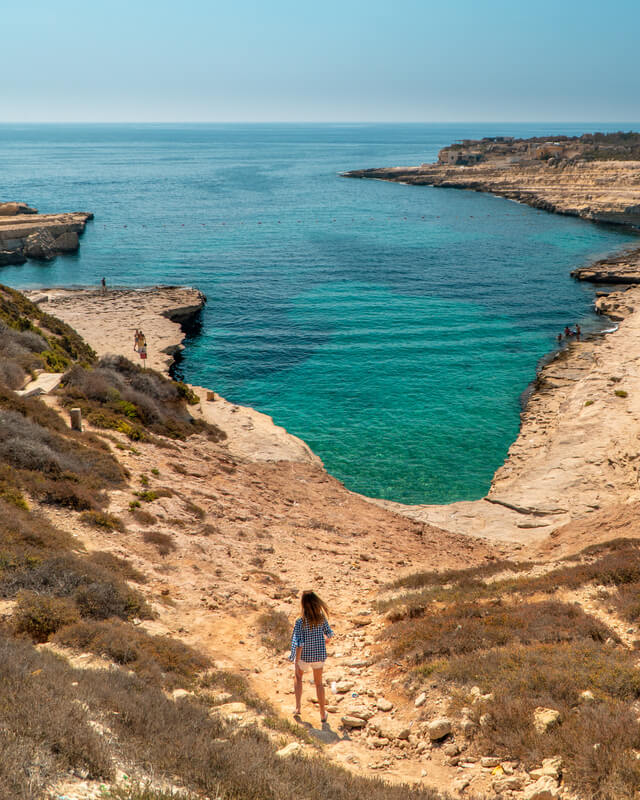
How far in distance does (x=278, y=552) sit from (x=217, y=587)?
3.20 m

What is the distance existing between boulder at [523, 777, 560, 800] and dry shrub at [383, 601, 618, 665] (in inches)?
120

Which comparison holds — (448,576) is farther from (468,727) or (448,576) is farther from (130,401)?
(130,401)

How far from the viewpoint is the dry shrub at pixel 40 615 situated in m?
8.88

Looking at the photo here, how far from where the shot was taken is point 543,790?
20.9 feet

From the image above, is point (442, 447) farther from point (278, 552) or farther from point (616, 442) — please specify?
point (278, 552)

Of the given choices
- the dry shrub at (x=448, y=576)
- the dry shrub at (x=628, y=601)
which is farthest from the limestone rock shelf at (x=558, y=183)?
the dry shrub at (x=628, y=601)

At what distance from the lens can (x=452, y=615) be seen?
36.0ft

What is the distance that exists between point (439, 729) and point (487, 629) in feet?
8.38

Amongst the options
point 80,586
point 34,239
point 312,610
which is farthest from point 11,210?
point 312,610

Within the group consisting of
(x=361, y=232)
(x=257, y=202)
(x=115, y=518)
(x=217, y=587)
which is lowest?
(x=217, y=587)

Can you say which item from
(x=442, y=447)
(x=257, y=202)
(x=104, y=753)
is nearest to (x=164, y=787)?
(x=104, y=753)

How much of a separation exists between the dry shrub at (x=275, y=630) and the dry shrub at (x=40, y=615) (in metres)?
3.65

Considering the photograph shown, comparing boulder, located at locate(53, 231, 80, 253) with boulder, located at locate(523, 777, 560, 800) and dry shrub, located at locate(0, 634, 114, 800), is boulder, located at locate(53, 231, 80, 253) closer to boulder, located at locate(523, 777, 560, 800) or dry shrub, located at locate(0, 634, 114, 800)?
dry shrub, located at locate(0, 634, 114, 800)

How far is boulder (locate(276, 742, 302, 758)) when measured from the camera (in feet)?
22.2
